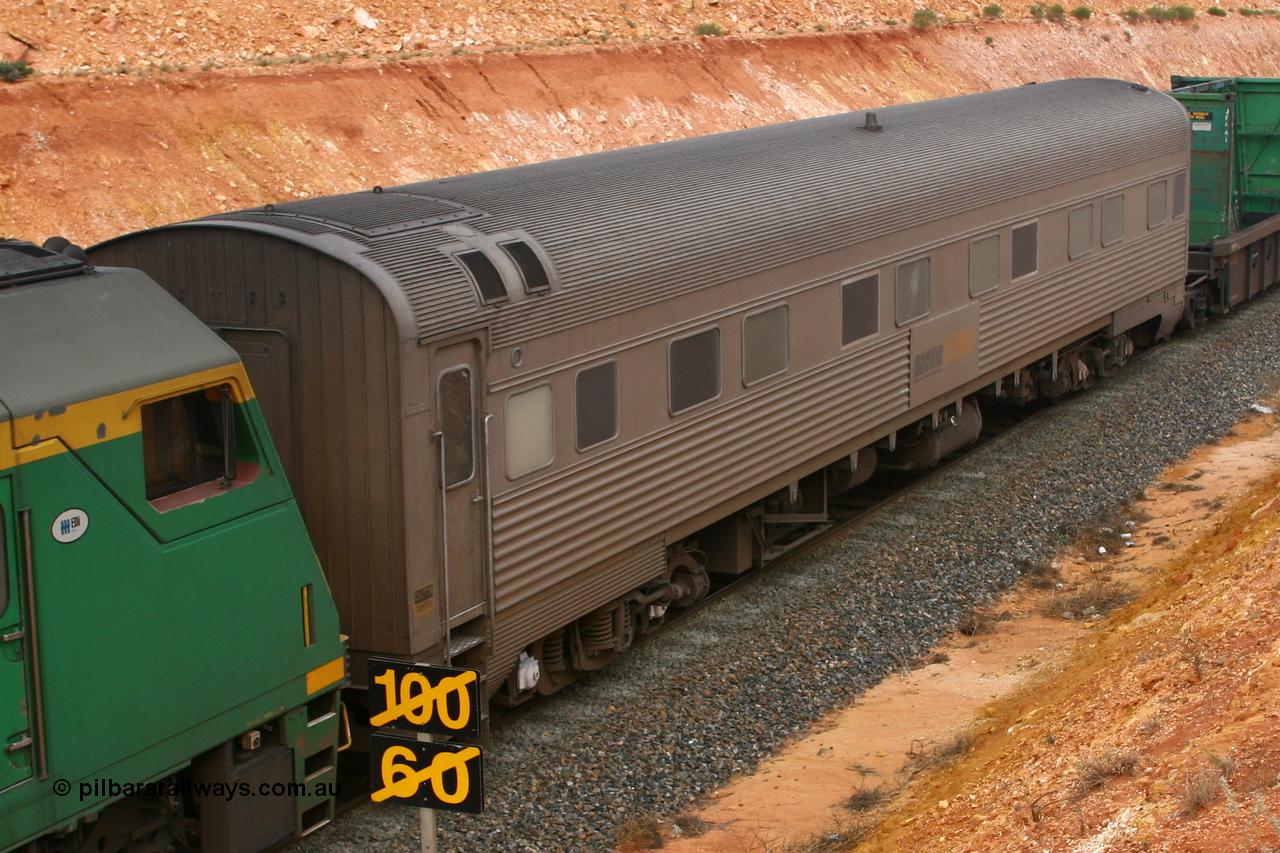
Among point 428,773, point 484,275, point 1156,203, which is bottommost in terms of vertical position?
point 428,773

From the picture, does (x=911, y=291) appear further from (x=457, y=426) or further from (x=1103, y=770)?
(x=1103, y=770)

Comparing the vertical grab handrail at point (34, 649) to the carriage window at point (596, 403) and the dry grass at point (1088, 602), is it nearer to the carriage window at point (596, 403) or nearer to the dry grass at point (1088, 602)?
the carriage window at point (596, 403)

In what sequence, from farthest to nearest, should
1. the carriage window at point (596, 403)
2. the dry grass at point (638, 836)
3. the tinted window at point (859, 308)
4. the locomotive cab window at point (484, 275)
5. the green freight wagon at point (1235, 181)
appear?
the green freight wagon at point (1235, 181), the tinted window at point (859, 308), the carriage window at point (596, 403), the locomotive cab window at point (484, 275), the dry grass at point (638, 836)

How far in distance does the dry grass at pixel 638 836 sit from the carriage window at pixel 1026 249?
8.23 m

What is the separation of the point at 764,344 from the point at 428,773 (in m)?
6.23

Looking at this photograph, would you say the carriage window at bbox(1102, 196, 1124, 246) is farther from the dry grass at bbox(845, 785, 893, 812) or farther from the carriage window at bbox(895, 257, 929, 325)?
the dry grass at bbox(845, 785, 893, 812)

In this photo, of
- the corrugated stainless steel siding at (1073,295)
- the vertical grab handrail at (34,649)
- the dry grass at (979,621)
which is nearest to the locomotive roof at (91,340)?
the vertical grab handrail at (34,649)

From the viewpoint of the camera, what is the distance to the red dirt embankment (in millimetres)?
25413

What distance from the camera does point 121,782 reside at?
7.13 meters

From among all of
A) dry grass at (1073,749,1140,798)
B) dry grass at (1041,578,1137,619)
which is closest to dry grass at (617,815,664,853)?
dry grass at (1073,749,1140,798)

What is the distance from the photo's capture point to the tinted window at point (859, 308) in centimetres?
1309

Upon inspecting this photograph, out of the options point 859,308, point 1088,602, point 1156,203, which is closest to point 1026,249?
point 859,308

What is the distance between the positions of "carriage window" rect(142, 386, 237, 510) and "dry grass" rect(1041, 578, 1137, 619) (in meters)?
7.37

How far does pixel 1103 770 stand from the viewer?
303 inches
